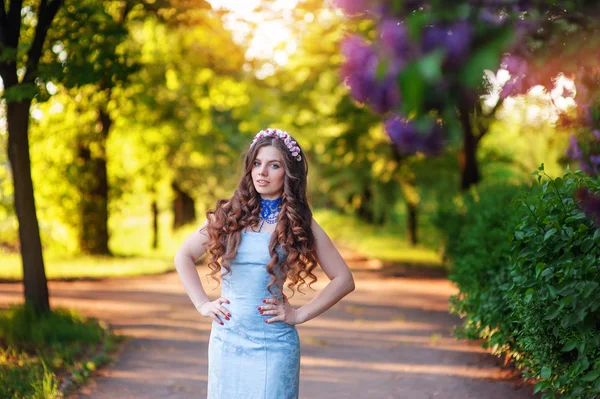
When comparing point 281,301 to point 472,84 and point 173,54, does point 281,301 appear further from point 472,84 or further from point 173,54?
point 173,54

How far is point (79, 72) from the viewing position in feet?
30.2

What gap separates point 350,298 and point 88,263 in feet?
27.0

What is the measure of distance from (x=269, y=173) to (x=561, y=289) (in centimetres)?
168

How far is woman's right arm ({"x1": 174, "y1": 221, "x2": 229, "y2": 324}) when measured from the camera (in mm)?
4109

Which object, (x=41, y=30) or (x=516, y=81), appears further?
(x=41, y=30)

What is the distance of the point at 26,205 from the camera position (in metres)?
9.70

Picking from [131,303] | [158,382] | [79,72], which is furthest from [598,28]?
[131,303]

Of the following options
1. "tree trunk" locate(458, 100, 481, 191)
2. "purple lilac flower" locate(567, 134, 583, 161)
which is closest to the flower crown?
"purple lilac flower" locate(567, 134, 583, 161)

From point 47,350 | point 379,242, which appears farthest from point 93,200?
point 47,350

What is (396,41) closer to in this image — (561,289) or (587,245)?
(561,289)

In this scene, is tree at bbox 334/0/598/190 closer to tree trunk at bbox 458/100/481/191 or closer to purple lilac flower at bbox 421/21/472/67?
purple lilac flower at bbox 421/21/472/67

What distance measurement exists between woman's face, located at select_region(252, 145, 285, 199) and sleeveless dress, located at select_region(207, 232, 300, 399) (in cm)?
24

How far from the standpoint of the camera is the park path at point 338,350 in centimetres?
742

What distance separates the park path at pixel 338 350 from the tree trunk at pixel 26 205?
4.41 feet
